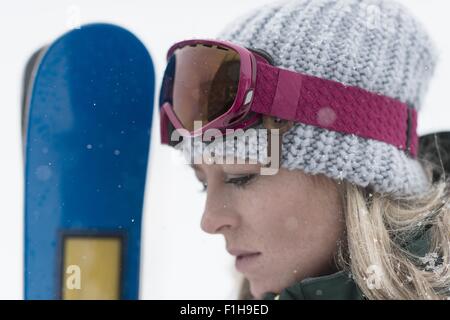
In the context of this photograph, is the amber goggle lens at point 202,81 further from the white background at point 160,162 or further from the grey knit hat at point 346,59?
the white background at point 160,162

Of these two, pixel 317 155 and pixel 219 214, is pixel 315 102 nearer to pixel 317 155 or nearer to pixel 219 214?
pixel 317 155

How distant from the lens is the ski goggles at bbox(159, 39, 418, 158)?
5.56 feet

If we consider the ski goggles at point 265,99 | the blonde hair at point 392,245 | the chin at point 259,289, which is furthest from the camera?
the chin at point 259,289

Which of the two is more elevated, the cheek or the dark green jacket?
the cheek

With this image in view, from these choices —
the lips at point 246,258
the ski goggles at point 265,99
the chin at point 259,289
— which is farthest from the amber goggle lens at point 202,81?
the chin at point 259,289

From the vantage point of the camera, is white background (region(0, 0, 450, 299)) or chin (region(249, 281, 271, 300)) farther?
white background (region(0, 0, 450, 299))

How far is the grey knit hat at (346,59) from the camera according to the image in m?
1.69

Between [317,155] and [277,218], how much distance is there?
235 mm

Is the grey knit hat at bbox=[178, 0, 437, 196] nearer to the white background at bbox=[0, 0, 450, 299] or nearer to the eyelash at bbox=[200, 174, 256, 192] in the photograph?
the eyelash at bbox=[200, 174, 256, 192]

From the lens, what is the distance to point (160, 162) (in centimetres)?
239

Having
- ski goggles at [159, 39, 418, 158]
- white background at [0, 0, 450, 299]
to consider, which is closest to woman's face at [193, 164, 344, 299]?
ski goggles at [159, 39, 418, 158]

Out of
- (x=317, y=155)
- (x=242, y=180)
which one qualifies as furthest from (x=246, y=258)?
(x=317, y=155)
